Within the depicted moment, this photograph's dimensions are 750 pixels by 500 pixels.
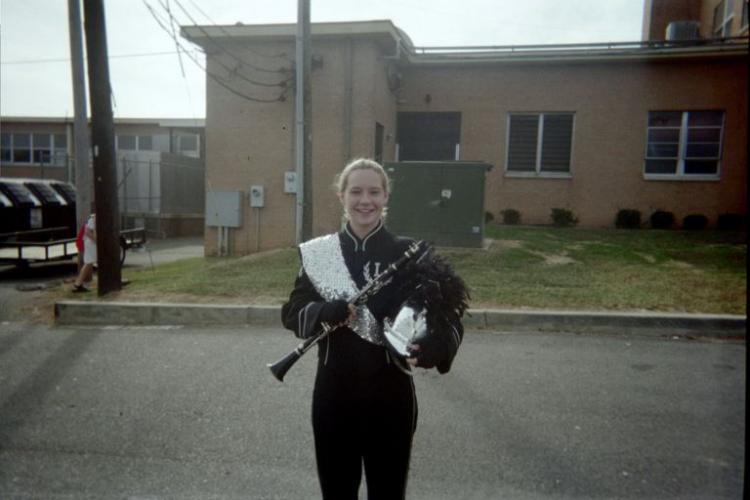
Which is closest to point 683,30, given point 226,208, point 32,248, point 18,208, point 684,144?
point 684,144

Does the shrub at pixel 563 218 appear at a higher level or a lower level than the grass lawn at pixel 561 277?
higher

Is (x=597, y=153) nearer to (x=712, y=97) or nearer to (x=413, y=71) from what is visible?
(x=712, y=97)

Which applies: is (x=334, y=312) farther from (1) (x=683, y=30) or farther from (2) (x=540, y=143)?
(1) (x=683, y=30)

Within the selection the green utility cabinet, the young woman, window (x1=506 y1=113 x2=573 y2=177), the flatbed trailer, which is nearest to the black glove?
the young woman

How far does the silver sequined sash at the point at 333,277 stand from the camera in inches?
95.0

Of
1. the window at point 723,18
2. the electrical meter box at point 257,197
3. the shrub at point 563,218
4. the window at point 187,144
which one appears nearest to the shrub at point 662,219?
the shrub at point 563,218

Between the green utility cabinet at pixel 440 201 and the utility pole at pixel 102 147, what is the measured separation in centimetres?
513

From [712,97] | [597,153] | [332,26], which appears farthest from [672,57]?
[332,26]

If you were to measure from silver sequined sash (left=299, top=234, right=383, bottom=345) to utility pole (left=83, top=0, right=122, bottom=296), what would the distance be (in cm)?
Result: 708

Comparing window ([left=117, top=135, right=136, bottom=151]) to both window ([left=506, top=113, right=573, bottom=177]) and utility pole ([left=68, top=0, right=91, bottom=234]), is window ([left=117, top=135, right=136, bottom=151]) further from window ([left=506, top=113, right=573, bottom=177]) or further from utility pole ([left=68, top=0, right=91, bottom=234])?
utility pole ([left=68, top=0, right=91, bottom=234])

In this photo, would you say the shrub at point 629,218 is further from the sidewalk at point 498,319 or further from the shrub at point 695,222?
the sidewalk at point 498,319

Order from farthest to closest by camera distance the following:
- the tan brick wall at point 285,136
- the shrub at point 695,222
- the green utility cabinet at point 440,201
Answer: the shrub at point 695,222
the tan brick wall at point 285,136
the green utility cabinet at point 440,201

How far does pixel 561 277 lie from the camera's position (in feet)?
30.4

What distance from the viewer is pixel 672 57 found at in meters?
16.9
